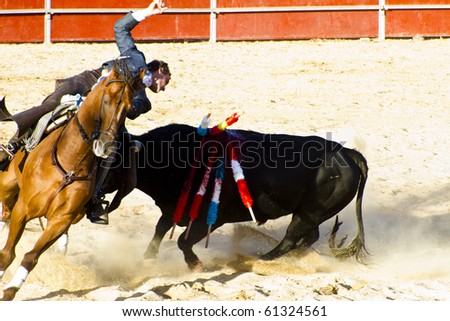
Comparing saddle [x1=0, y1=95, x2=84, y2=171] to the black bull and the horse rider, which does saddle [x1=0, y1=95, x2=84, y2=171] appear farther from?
the black bull

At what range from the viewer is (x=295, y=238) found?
7.22m

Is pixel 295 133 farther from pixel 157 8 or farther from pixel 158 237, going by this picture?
pixel 157 8

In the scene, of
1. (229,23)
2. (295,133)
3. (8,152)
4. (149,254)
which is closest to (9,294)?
(8,152)

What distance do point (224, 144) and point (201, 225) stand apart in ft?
2.22

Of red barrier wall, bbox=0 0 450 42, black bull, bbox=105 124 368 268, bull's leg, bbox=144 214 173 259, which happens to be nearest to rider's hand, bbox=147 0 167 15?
black bull, bbox=105 124 368 268

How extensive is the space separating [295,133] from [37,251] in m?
5.33

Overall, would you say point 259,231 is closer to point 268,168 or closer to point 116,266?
point 268,168

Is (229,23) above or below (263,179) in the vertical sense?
above

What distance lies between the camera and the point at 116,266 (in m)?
6.86

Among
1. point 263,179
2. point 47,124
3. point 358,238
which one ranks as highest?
point 47,124

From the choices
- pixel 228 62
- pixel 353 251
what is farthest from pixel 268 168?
pixel 228 62

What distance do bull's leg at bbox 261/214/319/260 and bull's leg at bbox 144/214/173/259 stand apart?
841 millimetres

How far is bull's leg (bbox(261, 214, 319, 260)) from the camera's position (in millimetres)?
7207

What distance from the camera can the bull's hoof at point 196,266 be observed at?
22.3ft
